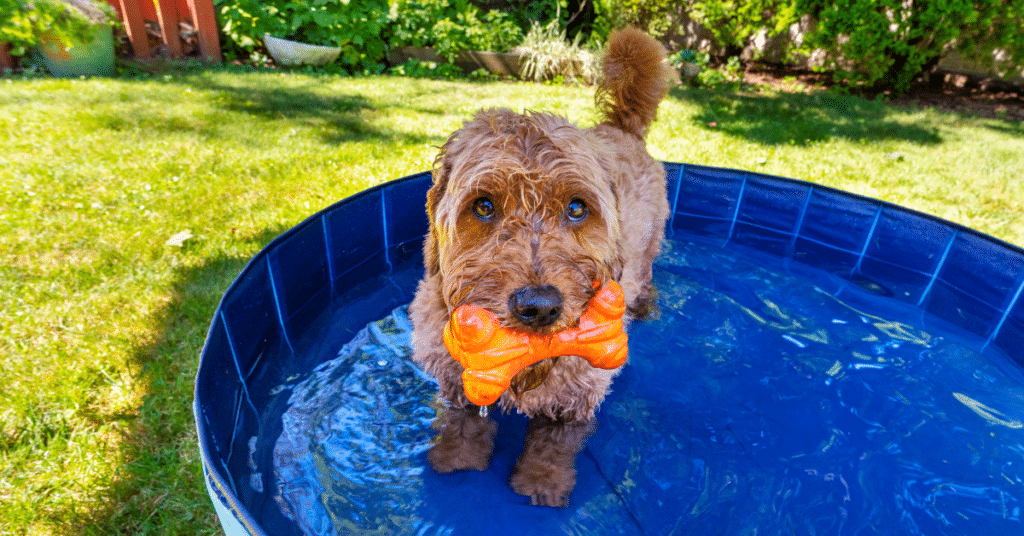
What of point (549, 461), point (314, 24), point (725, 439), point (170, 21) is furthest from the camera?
point (314, 24)

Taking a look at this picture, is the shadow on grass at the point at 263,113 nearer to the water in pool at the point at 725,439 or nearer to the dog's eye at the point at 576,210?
the water in pool at the point at 725,439

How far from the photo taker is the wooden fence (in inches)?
326

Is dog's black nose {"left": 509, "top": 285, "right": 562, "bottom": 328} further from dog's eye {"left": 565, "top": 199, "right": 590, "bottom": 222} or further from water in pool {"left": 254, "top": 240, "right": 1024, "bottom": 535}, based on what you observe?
water in pool {"left": 254, "top": 240, "right": 1024, "bottom": 535}

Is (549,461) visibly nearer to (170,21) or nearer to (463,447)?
(463,447)

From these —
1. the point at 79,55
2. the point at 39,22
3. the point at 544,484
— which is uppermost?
the point at 39,22

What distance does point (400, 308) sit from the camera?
12.5 ft

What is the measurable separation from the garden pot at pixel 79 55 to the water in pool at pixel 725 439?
724 centimetres

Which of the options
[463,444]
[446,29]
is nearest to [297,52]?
[446,29]

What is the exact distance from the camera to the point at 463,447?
8.30 ft

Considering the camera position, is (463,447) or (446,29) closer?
(463,447)

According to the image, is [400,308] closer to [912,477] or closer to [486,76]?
[912,477]

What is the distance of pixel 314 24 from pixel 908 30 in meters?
10.4

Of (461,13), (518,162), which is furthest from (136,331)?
(461,13)

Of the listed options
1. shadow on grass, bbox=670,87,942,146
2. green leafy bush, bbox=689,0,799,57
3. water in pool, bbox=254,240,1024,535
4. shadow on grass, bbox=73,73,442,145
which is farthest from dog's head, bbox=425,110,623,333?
green leafy bush, bbox=689,0,799,57
